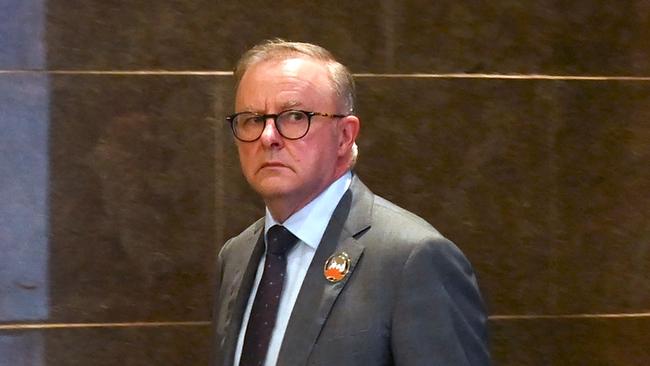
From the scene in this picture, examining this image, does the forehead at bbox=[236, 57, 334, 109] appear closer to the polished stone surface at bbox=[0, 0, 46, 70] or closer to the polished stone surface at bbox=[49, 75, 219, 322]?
the polished stone surface at bbox=[49, 75, 219, 322]

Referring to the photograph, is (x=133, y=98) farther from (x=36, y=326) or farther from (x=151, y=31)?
(x=36, y=326)

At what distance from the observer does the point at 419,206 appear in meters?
3.55

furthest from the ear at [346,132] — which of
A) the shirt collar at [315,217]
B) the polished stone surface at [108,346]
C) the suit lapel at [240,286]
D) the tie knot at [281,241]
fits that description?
the polished stone surface at [108,346]

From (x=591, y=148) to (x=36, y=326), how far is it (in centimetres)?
224

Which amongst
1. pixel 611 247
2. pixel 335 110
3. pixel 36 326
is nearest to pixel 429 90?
pixel 611 247

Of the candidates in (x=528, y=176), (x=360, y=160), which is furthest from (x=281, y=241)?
(x=528, y=176)

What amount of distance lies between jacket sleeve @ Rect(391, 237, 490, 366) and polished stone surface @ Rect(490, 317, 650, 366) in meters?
1.54

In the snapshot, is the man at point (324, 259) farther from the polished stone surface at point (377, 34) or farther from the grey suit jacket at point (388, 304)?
the polished stone surface at point (377, 34)

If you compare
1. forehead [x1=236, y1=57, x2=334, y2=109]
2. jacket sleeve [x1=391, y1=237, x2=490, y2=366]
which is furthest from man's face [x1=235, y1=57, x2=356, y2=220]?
jacket sleeve [x1=391, y1=237, x2=490, y2=366]

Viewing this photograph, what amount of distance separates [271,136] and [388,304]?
19.8 inches

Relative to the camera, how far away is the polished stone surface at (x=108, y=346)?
3412 millimetres

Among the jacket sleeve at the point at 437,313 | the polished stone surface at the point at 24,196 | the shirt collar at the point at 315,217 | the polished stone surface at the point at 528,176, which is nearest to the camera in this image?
the jacket sleeve at the point at 437,313

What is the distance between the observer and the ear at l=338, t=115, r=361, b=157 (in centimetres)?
234

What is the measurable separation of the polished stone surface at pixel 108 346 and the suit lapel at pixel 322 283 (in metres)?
1.37
